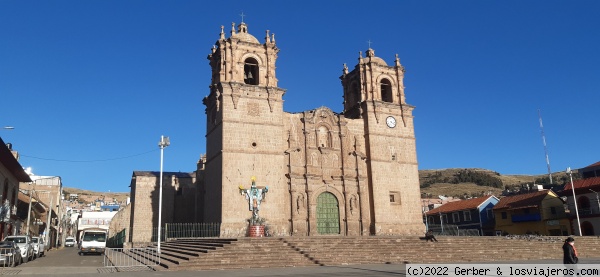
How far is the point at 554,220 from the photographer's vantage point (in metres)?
45.7

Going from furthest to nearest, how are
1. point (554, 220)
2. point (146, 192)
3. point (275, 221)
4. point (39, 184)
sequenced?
point (39, 184)
point (554, 220)
point (146, 192)
point (275, 221)

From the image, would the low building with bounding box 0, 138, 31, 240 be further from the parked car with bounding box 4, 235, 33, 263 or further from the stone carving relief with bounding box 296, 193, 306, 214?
the stone carving relief with bounding box 296, 193, 306, 214

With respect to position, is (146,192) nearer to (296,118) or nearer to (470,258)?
(296,118)

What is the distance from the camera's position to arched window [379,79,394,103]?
42.5 meters

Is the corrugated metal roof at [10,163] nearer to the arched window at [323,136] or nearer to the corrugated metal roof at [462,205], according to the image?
the arched window at [323,136]

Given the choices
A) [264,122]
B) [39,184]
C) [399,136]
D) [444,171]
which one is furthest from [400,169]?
[444,171]

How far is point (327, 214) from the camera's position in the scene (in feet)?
121

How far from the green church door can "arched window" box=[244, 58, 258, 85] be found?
1129 cm

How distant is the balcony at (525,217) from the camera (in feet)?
153

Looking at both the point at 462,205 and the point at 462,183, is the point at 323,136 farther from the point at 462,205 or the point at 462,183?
the point at 462,183

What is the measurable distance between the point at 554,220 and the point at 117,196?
136981mm

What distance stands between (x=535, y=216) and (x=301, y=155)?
26.7m

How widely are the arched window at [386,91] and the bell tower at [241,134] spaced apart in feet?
36.2

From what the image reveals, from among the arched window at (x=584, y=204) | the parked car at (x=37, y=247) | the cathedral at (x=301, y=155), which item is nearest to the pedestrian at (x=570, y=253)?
the cathedral at (x=301, y=155)
